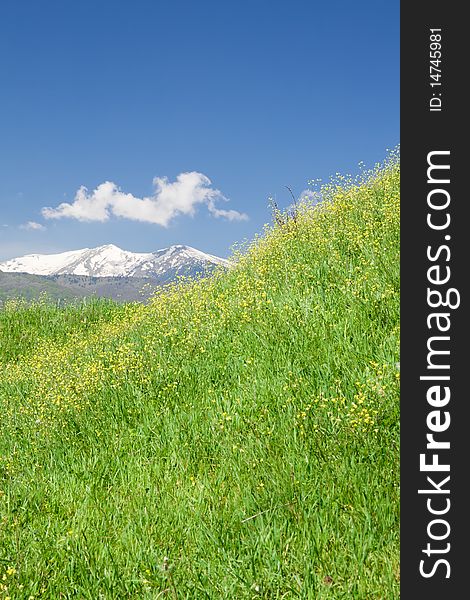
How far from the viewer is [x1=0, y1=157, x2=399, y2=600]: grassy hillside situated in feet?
11.1

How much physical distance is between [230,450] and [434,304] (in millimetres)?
2563

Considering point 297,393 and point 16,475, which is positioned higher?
point 297,393

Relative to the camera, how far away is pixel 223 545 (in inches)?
141

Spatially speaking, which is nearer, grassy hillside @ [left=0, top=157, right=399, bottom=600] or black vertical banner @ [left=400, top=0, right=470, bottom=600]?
black vertical banner @ [left=400, top=0, right=470, bottom=600]

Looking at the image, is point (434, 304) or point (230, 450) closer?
point (434, 304)

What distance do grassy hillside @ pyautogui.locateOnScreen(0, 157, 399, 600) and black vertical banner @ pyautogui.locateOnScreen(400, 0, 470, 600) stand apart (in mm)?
764

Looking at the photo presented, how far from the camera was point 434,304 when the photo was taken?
244 cm

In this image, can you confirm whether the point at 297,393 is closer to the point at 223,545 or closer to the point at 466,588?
the point at 223,545

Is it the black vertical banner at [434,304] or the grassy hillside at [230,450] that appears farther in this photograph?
the grassy hillside at [230,450]

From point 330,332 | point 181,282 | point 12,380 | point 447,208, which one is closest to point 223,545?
point 447,208

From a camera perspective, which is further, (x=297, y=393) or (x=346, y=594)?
(x=297, y=393)

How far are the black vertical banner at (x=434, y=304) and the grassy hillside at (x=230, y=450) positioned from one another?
764 mm

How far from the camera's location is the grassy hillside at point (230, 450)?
338 centimetres

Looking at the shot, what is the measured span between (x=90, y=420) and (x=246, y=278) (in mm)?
3794
